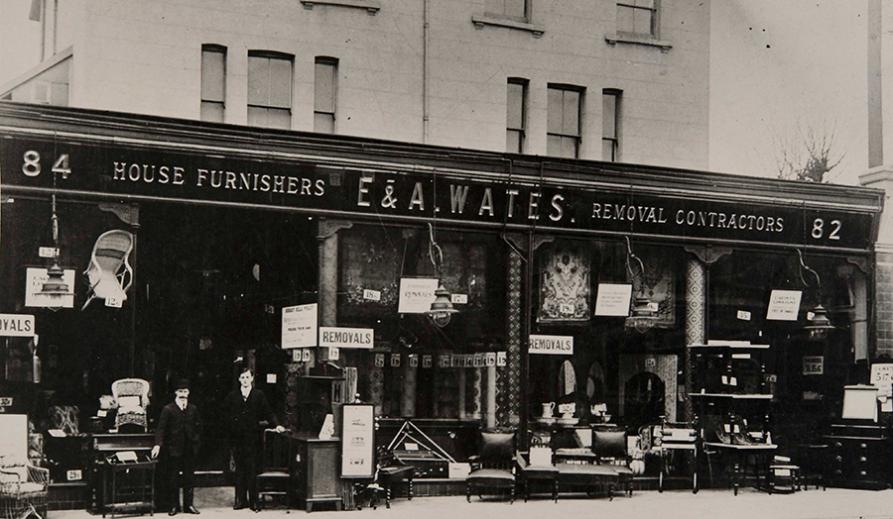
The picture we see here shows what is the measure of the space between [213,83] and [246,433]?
6.89 meters

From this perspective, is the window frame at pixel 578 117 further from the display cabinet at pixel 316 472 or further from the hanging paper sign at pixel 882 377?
the display cabinet at pixel 316 472

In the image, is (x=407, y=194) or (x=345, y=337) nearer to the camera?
(x=345, y=337)

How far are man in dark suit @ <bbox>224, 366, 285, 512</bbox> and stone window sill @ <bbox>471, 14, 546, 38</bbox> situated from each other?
891 centimetres

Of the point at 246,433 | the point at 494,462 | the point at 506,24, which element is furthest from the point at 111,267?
the point at 506,24

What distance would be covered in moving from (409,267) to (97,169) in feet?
18.4

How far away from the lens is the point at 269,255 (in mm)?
19250

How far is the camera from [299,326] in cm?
1833

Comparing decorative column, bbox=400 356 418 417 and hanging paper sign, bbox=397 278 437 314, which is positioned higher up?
hanging paper sign, bbox=397 278 437 314

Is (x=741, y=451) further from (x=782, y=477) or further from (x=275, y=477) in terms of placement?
(x=275, y=477)

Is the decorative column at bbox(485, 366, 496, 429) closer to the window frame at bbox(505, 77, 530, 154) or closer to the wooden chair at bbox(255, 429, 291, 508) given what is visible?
the wooden chair at bbox(255, 429, 291, 508)

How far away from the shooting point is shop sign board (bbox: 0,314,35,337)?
1608 centimetres

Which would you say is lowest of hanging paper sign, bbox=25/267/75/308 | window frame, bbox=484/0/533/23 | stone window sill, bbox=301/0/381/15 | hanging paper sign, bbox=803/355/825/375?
hanging paper sign, bbox=803/355/825/375

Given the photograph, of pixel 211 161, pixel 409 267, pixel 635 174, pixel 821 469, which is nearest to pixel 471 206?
pixel 409 267

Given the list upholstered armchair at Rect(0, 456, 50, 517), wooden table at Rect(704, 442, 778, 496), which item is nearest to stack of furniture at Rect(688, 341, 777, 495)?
wooden table at Rect(704, 442, 778, 496)
